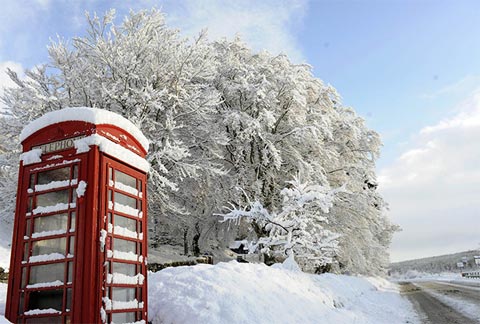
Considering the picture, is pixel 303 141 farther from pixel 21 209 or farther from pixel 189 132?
pixel 21 209

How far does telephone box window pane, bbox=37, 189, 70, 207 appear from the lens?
4.96m

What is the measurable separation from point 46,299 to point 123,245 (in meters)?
1.09

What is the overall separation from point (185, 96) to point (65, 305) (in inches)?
436

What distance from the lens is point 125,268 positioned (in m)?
5.28

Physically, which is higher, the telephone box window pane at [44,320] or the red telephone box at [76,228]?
the red telephone box at [76,228]

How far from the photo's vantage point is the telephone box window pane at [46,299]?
4.70 meters

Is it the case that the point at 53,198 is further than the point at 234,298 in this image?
No

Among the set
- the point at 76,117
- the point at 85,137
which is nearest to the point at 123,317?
the point at 85,137

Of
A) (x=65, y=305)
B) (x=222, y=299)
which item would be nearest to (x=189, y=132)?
(x=222, y=299)

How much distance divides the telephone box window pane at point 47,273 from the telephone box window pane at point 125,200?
1.04m

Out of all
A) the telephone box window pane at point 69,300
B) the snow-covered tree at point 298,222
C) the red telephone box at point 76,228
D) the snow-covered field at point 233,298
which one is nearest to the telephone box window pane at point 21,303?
the red telephone box at point 76,228

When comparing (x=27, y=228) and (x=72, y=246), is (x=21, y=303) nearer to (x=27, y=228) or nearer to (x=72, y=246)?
(x=27, y=228)

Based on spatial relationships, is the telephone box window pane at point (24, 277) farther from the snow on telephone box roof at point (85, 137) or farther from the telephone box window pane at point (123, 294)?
the snow on telephone box roof at point (85, 137)

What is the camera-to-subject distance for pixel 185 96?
48.7 feet
